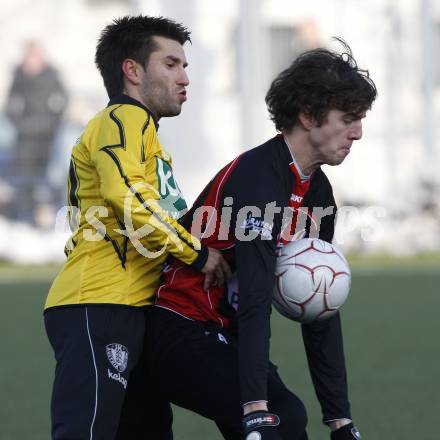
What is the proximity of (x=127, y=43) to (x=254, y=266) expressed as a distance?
48.3 inches

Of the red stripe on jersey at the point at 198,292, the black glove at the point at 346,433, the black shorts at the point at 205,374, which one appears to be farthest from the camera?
the black glove at the point at 346,433

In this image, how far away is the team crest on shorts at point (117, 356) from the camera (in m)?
4.10

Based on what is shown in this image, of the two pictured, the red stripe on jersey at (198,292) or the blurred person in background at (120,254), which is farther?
the red stripe on jersey at (198,292)

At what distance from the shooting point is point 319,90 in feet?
13.4

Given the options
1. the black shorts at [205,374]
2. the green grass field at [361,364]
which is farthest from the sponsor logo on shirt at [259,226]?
the green grass field at [361,364]

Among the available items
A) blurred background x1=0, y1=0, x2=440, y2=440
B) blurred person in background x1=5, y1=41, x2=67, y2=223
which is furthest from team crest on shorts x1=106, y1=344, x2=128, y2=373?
blurred person in background x1=5, y1=41, x2=67, y2=223

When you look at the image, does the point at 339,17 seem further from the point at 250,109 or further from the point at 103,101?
the point at 103,101

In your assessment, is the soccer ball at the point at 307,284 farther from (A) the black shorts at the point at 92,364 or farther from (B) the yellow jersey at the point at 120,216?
(A) the black shorts at the point at 92,364

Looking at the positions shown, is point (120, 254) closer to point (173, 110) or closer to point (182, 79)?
point (173, 110)

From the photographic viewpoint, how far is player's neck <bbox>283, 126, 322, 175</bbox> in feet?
13.6

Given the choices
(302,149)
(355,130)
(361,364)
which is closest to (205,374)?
(302,149)

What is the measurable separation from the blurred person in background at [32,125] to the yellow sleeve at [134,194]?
53.2ft

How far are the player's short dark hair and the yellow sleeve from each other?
42cm

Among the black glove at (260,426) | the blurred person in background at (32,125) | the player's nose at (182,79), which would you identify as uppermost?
the blurred person in background at (32,125)
